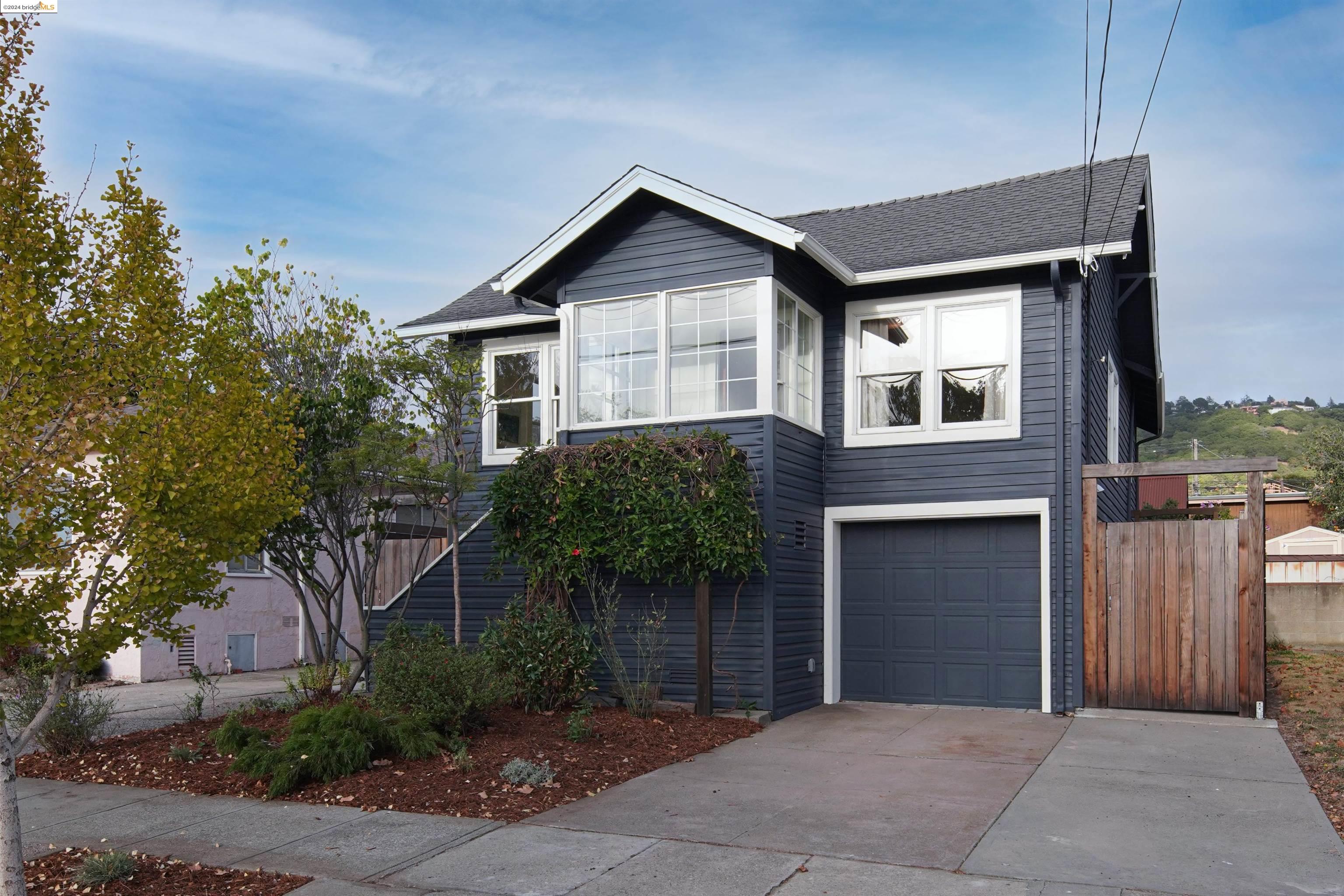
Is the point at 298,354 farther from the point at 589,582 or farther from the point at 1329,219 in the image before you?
the point at 1329,219

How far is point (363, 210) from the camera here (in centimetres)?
1744

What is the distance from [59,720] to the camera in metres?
9.22

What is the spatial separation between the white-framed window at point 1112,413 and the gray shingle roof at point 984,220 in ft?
7.43

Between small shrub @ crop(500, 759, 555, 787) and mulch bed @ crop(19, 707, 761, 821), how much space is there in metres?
0.05

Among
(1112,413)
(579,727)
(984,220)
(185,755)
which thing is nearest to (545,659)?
(579,727)

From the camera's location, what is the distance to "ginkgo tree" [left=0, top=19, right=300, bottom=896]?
517cm

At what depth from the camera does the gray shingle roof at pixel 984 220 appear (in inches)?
455

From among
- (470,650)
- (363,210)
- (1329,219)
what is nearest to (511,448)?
(470,650)

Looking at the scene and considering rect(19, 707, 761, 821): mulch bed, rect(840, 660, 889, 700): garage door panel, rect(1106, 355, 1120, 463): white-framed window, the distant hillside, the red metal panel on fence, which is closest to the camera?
rect(19, 707, 761, 821): mulch bed

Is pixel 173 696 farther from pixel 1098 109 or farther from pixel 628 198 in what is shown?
pixel 1098 109

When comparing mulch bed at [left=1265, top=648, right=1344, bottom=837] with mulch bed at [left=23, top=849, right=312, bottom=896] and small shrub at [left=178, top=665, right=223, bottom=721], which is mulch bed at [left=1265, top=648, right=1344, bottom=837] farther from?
small shrub at [left=178, top=665, right=223, bottom=721]

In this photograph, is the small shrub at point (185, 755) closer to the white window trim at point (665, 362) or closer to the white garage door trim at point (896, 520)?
the white window trim at point (665, 362)

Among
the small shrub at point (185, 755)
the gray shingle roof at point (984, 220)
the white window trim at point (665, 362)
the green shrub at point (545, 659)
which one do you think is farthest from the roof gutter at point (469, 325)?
the small shrub at point (185, 755)

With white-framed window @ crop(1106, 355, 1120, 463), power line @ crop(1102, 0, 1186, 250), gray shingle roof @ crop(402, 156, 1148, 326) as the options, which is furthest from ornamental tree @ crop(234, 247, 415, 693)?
white-framed window @ crop(1106, 355, 1120, 463)
